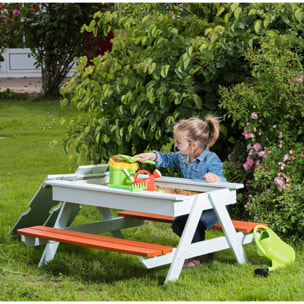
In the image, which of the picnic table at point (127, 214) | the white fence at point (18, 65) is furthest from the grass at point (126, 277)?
the white fence at point (18, 65)

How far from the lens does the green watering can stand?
3.70 meters

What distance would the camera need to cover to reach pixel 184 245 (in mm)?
3420

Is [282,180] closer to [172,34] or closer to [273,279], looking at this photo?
[273,279]

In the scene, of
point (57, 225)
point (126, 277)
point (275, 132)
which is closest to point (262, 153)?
point (275, 132)

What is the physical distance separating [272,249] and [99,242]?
1119 mm

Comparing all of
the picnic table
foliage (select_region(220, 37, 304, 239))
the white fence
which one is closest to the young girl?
the picnic table

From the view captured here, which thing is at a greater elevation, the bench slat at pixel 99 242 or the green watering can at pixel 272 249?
the bench slat at pixel 99 242

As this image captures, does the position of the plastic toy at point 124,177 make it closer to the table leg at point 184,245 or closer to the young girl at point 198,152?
the young girl at point 198,152

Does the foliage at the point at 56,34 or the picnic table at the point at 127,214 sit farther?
the foliage at the point at 56,34

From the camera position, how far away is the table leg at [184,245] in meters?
3.41

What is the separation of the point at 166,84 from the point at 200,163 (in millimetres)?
1182

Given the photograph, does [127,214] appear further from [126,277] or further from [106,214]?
[126,277]

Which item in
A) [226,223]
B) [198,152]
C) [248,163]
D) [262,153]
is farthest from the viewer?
[248,163]

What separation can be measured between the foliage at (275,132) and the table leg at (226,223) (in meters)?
0.62
